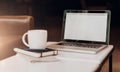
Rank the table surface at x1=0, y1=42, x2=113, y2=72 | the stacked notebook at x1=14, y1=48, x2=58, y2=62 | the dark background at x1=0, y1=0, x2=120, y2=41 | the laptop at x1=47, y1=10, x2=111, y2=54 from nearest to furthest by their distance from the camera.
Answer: the table surface at x1=0, y1=42, x2=113, y2=72
the stacked notebook at x1=14, y1=48, x2=58, y2=62
the laptop at x1=47, y1=10, x2=111, y2=54
the dark background at x1=0, y1=0, x2=120, y2=41

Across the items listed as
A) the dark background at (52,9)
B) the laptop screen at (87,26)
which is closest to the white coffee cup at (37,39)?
the laptop screen at (87,26)

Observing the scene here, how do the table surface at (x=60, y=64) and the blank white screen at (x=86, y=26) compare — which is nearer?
the table surface at (x=60, y=64)

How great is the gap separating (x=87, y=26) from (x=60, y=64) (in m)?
0.50

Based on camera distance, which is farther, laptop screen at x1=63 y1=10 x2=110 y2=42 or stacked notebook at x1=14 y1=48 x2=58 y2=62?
laptop screen at x1=63 y1=10 x2=110 y2=42

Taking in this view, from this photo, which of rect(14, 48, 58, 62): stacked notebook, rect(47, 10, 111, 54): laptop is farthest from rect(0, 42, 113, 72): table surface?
rect(47, 10, 111, 54): laptop

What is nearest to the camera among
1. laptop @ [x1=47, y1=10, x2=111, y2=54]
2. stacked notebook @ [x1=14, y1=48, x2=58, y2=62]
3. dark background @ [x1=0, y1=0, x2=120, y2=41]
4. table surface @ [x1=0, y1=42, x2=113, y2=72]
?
table surface @ [x1=0, y1=42, x2=113, y2=72]

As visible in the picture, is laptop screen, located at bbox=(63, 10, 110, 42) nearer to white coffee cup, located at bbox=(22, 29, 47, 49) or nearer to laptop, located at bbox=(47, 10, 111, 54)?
laptop, located at bbox=(47, 10, 111, 54)

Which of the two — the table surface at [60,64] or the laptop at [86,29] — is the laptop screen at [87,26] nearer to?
the laptop at [86,29]

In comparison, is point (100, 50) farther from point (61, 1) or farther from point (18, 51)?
point (61, 1)

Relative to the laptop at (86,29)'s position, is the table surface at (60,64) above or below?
below

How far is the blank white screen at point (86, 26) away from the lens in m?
1.35

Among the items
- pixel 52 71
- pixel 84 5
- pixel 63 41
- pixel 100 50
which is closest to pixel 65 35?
pixel 63 41

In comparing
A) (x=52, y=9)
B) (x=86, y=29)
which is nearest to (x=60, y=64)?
(x=86, y=29)

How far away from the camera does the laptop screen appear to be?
1.35m
